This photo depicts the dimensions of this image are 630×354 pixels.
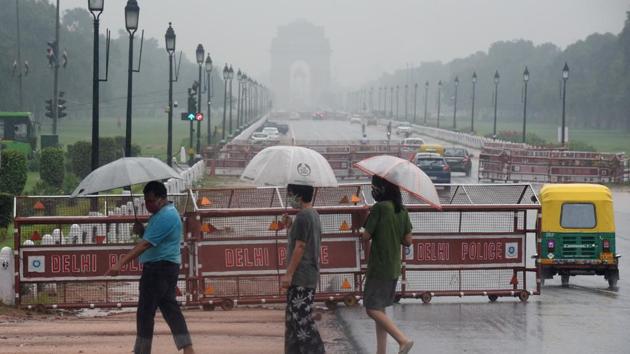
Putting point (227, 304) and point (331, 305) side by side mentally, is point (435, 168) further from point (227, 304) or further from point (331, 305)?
point (227, 304)

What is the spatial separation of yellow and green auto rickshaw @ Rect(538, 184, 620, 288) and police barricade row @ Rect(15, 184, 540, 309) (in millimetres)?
3185

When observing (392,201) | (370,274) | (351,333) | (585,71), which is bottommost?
(351,333)

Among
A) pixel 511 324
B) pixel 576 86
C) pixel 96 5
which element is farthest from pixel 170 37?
pixel 576 86

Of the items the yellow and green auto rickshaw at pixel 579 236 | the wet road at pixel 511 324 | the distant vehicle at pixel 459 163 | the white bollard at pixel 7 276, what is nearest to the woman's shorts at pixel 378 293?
the wet road at pixel 511 324

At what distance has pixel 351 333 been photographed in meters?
13.1

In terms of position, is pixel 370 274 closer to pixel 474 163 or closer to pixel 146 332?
pixel 146 332

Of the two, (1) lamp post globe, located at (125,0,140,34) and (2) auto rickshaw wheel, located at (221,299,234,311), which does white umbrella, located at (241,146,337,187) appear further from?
(1) lamp post globe, located at (125,0,140,34)

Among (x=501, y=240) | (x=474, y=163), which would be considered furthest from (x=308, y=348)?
(x=474, y=163)

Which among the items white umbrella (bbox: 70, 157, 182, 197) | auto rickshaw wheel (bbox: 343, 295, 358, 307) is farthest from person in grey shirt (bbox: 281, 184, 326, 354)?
auto rickshaw wheel (bbox: 343, 295, 358, 307)

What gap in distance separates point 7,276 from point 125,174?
3.31m

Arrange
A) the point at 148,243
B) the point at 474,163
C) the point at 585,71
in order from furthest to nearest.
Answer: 1. the point at 585,71
2. the point at 474,163
3. the point at 148,243

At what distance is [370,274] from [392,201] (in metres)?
0.71

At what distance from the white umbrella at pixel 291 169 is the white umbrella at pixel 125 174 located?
1.09 meters

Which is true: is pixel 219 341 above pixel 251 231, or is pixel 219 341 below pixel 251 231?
below
